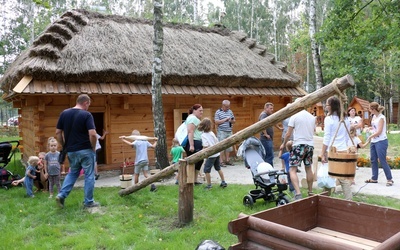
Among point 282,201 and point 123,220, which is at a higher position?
point 282,201

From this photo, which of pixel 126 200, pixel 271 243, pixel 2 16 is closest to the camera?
pixel 271 243

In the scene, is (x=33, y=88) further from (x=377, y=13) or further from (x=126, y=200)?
(x=377, y=13)

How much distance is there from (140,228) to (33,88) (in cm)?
496

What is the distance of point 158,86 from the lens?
28.1 feet

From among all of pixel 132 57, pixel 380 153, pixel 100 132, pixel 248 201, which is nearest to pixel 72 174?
pixel 248 201

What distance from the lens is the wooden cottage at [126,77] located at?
8867mm

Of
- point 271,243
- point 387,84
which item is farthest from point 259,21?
point 271,243

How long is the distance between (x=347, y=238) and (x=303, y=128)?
2824 millimetres

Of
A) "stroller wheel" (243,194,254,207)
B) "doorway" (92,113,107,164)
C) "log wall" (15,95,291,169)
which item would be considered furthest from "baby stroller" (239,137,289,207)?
"doorway" (92,113,107,164)

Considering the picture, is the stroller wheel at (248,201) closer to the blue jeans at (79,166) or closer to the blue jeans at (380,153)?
the blue jeans at (79,166)

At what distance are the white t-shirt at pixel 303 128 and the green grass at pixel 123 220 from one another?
1.22 meters

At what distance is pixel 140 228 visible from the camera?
509 centimetres

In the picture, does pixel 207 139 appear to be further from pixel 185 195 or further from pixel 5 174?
pixel 5 174

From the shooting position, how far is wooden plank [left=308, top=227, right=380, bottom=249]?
310cm
